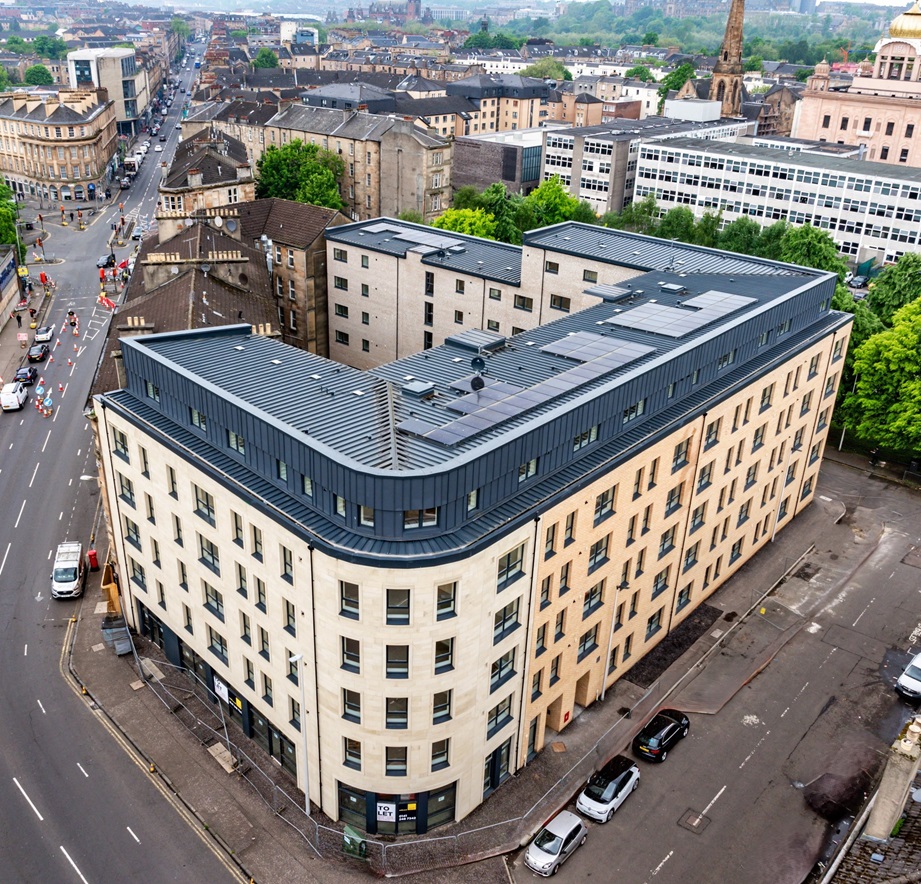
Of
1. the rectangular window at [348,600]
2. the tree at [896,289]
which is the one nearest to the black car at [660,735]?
the rectangular window at [348,600]

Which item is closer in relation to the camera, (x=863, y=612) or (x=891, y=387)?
(x=863, y=612)

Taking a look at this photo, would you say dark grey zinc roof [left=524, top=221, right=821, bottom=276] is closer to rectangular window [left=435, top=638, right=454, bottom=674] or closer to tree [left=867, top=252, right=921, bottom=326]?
tree [left=867, top=252, right=921, bottom=326]

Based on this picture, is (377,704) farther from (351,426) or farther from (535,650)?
(351,426)

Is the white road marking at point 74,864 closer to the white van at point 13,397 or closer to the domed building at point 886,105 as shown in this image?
the white van at point 13,397

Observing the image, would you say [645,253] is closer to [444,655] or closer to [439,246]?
[439,246]

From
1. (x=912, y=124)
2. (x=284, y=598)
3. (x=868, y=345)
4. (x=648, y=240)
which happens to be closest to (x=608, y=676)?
(x=284, y=598)

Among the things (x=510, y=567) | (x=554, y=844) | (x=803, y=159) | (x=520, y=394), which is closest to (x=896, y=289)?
(x=803, y=159)

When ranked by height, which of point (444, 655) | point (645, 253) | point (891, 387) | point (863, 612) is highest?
point (645, 253)
